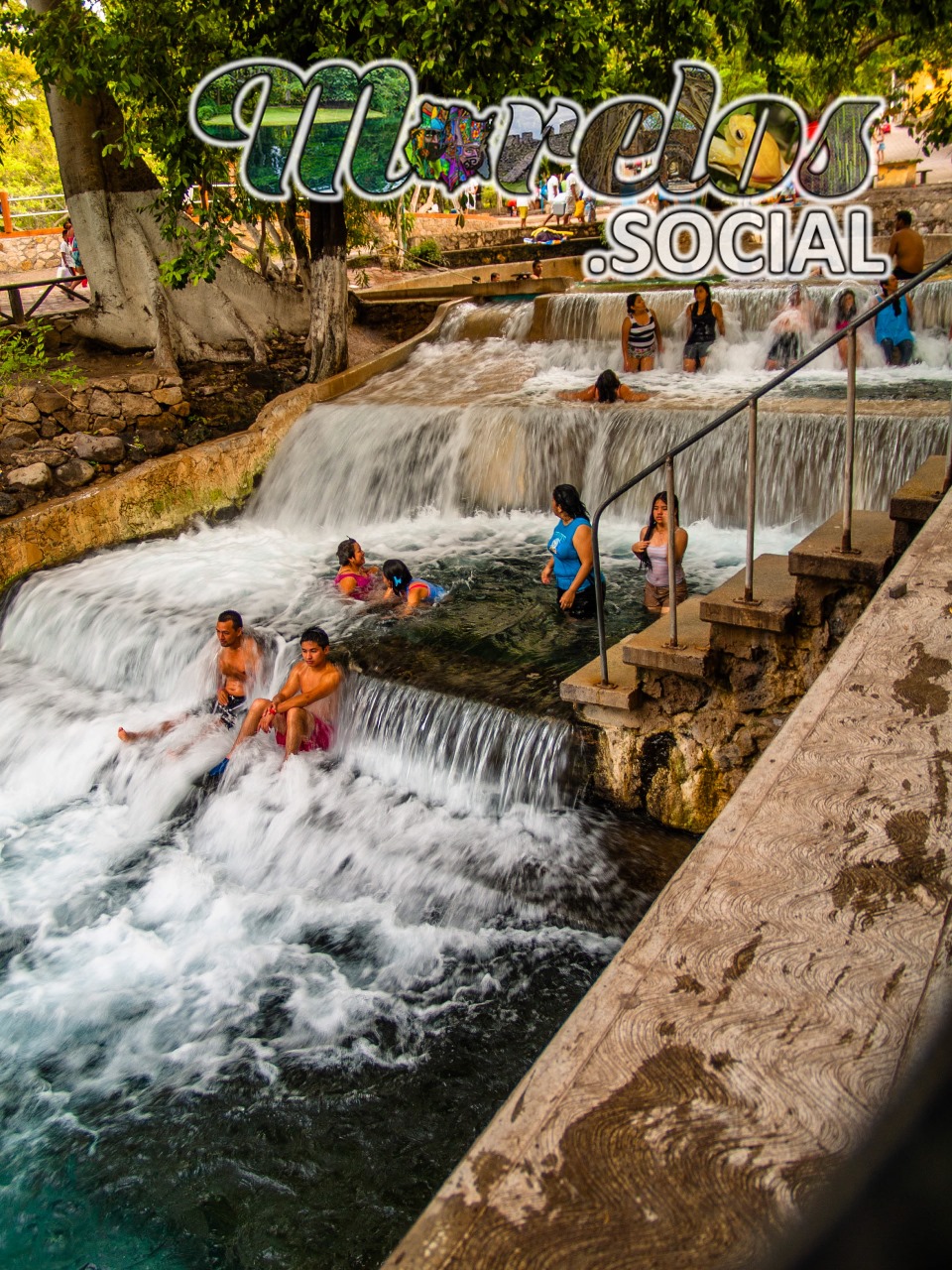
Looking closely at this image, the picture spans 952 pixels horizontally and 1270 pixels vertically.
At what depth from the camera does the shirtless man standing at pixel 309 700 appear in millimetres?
6906

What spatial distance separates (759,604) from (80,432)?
9148 millimetres

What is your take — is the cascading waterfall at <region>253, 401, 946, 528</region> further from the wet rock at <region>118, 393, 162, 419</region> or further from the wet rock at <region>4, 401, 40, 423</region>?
the wet rock at <region>4, 401, 40, 423</region>

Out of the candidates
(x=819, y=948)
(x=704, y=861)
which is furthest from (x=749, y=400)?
(x=819, y=948)

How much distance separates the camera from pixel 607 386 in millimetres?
10836

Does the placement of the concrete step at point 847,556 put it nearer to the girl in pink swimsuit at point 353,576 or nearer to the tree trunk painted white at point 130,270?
the girl in pink swimsuit at point 353,576

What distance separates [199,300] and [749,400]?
1116 cm

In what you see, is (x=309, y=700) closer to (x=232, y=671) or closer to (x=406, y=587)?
(x=232, y=671)

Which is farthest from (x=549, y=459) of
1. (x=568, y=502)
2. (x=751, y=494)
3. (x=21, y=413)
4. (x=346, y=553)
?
(x=21, y=413)

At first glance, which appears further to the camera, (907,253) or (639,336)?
(639,336)

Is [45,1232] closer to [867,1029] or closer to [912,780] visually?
[867,1029]

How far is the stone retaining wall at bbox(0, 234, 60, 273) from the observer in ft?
72.6

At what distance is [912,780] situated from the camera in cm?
312

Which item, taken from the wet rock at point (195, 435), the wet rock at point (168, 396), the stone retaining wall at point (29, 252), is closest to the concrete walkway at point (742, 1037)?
the wet rock at point (195, 435)

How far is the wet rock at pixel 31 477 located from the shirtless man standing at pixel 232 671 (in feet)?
14.2
